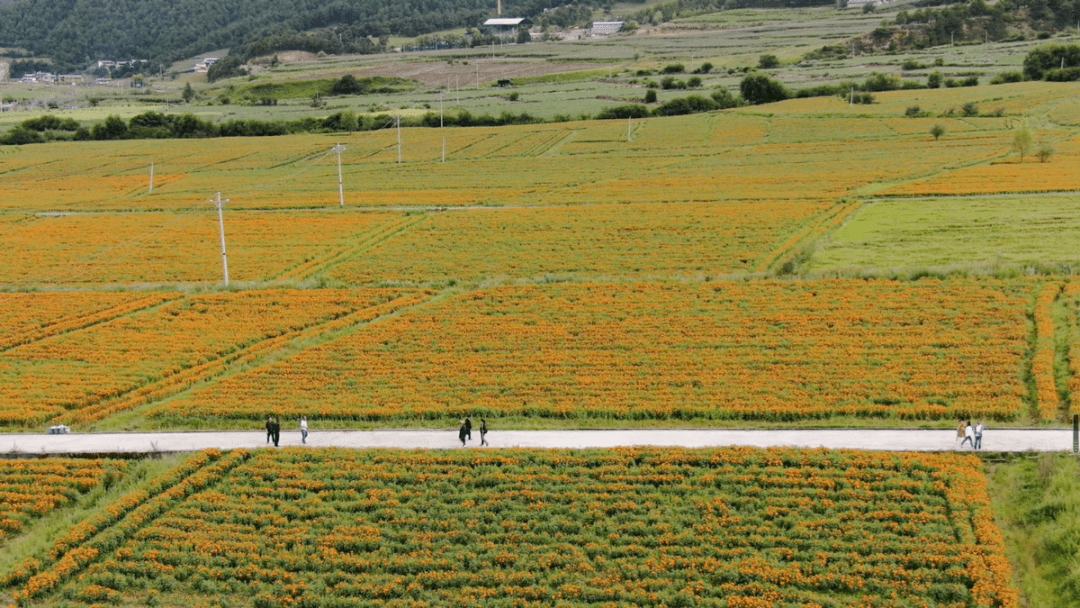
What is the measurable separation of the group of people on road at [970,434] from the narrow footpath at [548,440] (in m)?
0.27

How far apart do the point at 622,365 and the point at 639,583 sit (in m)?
18.9

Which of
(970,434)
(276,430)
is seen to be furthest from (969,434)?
(276,430)

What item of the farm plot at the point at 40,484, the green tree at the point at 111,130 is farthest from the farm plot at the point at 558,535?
the green tree at the point at 111,130

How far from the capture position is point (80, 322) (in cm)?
6156

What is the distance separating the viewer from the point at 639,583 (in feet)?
101

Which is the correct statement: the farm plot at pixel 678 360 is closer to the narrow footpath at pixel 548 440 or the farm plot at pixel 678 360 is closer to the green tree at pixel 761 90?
the narrow footpath at pixel 548 440

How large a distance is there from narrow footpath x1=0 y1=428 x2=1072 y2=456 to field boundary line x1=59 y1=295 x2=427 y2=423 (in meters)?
2.47

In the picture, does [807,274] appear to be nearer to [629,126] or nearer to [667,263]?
[667,263]

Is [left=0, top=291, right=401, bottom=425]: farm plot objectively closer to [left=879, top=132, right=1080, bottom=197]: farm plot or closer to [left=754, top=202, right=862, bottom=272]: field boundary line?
[left=754, top=202, right=862, bottom=272]: field boundary line

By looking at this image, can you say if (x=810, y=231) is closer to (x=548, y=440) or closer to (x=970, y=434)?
(x=970, y=434)

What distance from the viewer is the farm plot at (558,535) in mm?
30719

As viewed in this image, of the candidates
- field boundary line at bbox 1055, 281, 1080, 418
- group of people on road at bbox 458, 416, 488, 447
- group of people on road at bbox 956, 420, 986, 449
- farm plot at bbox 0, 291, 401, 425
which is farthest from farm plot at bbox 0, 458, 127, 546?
field boundary line at bbox 1055, 281, 1080, 418

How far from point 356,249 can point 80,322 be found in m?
24.6

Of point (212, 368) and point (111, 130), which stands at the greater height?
point (111, 130)
